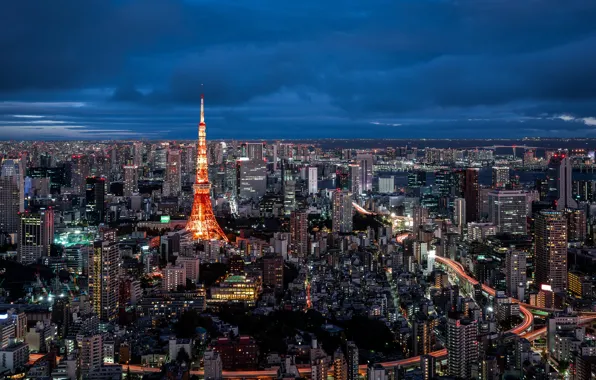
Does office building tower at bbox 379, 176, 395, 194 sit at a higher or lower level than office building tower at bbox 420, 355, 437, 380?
higher

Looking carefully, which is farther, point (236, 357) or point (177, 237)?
point (177, 237)

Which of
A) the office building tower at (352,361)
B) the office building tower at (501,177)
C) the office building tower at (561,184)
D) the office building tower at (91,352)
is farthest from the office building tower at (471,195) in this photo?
the office building tower at (91,352)

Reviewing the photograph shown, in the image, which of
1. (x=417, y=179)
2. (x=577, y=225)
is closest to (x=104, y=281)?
(x=577, y=225)

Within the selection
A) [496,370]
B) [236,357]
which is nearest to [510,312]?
[496,370]

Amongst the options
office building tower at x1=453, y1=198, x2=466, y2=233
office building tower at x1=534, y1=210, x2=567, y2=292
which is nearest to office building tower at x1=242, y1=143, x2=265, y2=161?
office building tower at x1=453, y1=198, x2=466, y2=233

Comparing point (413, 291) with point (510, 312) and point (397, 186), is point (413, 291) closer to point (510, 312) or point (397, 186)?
point (510, 312)

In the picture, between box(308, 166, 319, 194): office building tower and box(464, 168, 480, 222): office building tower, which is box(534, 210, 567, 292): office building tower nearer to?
box(464, 168, 480, 222): office building tower
